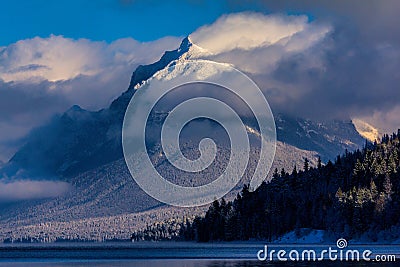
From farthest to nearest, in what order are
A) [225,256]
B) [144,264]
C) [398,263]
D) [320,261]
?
1. [225,256]
2. [144,264]
3. [320,261]
4. [398,263]

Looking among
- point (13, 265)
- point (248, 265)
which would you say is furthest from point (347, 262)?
point (13, 265)

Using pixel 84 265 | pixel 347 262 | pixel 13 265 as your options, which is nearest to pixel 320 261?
pixel 347 262

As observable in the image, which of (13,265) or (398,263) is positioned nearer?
(398,263)

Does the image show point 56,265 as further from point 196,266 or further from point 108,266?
point 196,266

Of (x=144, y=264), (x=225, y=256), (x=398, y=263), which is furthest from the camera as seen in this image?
(x=225, y=256)

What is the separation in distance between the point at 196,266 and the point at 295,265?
56.9ft

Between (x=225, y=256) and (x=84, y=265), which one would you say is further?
(x=225, y=256)

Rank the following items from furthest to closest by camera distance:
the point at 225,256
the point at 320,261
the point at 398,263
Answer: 1. the point at 225,256
2. the point at 320,261
3. the point at 398,263

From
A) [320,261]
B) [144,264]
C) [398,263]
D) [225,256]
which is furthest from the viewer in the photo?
[225,256]

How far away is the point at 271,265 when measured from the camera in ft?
506

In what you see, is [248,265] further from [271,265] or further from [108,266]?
[108,266]

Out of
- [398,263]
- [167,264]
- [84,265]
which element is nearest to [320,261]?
[398,263]

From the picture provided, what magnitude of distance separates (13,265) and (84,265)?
1519 cm

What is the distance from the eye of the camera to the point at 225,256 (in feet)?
643
